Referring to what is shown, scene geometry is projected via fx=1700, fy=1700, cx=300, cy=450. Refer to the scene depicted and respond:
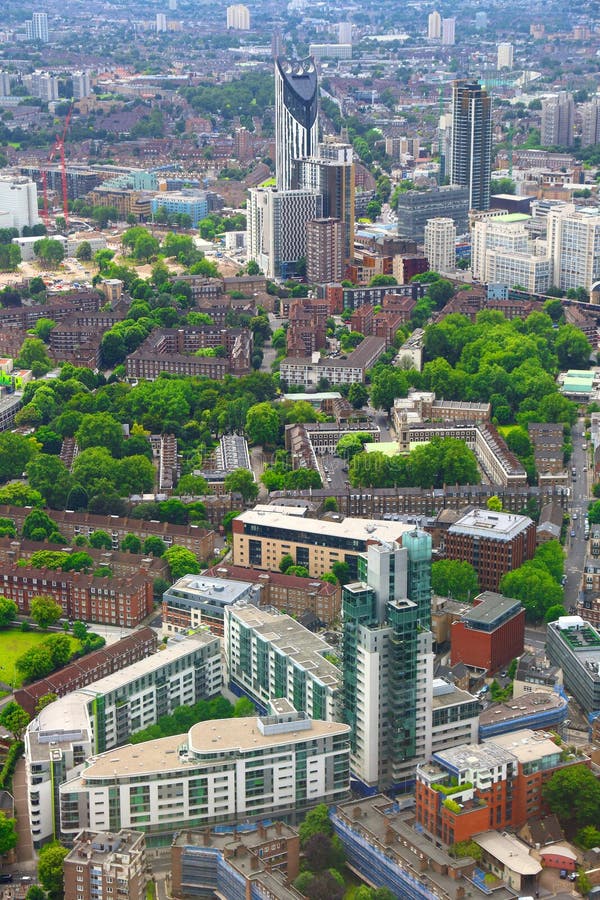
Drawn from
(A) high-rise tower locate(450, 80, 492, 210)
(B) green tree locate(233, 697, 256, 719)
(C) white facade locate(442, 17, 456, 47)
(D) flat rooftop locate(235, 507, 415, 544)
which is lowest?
(B) green tree locate(233, 697, 256, 719)

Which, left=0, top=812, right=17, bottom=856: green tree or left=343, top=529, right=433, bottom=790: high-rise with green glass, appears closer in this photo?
left=0, top=812, right=17, bottom=856: green tree

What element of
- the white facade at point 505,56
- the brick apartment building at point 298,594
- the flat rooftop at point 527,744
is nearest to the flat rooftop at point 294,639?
the brick apartment building at point 298,594

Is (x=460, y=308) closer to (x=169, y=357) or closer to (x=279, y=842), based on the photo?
(x=169, y=357)

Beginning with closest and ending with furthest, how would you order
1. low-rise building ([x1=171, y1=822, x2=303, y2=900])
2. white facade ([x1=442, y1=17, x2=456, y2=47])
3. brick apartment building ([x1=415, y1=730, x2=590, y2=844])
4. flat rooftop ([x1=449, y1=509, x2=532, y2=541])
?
low-rise building ([x1=171, y1=822, x2=303, y2=900]), brick apartment building ([x1=415, y1=730, x2=590, y2=844]), flat rooftop ([x1=449, y1=509, x2=532, y2=541]), white facade ([x1=442, y1=17, x2=456, y2=47])

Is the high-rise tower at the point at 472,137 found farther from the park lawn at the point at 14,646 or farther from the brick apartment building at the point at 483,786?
the brick apartment building at the point at 483,786

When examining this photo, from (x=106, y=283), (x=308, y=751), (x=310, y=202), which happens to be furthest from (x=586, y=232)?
(x=308, y=751)

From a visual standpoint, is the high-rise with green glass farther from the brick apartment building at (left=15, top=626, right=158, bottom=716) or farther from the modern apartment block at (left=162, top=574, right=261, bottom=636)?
the modern apartment block at (left=162, top=574, right=261, bottom=636)

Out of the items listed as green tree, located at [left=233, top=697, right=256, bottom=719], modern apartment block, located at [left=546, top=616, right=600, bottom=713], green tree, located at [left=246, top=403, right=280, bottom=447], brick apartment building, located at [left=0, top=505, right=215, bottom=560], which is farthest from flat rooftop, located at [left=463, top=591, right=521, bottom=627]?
green tree, located at [left=246, top=403, right=280, bottom=447]
